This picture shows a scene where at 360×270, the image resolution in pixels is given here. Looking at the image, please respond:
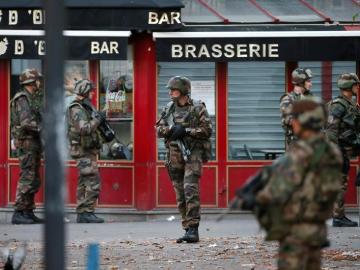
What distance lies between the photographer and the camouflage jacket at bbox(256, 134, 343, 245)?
7.41m

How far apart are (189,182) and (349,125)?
8.74ft

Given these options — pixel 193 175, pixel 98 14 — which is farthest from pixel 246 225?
pixel 98 14

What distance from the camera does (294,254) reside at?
25.0ft

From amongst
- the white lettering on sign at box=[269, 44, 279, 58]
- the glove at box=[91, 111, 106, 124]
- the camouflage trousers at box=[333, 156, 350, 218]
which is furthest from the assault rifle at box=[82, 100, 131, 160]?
the camouflage trousers at box=[333, 156, 350, 218]

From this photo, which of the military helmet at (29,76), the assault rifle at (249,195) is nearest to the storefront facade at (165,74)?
the military helmet at (29,76)

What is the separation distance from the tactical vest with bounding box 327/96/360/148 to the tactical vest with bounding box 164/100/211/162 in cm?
216

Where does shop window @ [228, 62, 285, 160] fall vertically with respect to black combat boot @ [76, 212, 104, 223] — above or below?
above

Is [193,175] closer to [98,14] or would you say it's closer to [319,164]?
[98,14]

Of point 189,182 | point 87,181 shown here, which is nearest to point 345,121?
point 189,182

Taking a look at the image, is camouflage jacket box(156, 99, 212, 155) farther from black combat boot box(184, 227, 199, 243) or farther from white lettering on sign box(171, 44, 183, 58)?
white lettering on sign box(171, 44, 183, 58)

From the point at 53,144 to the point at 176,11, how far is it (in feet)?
32.4

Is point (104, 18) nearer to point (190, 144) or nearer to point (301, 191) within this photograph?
point (190, 144)

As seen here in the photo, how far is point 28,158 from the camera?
603 inches

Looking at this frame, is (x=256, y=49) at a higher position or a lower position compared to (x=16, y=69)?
higher
